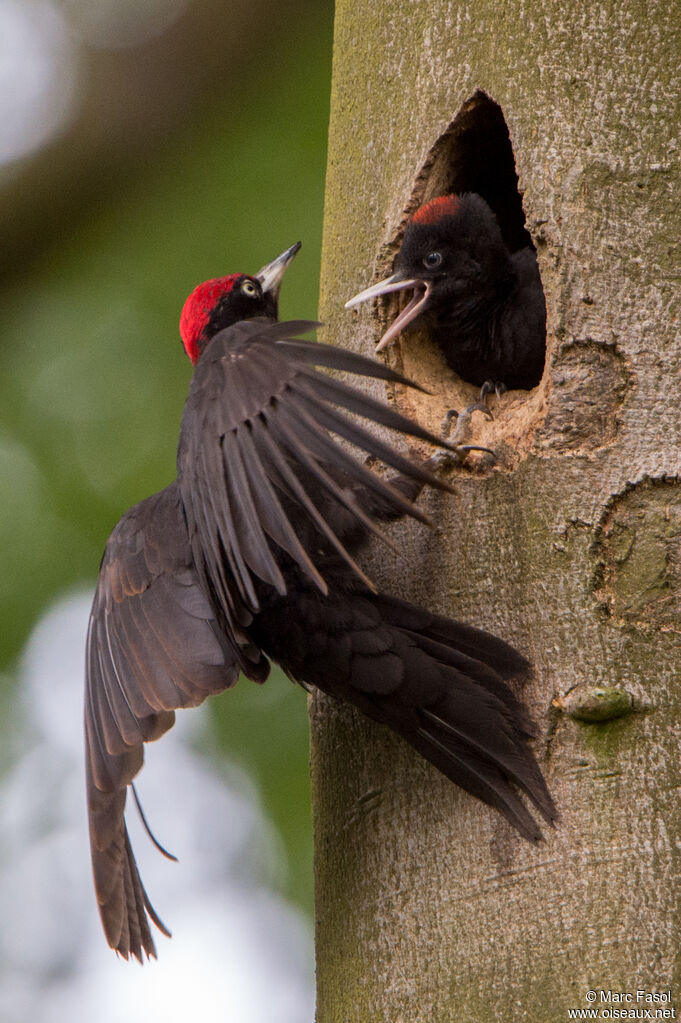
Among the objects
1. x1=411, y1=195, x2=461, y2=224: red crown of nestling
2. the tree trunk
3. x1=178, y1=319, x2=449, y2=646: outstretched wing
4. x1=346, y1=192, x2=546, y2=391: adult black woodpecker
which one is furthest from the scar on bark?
x1=411, y1=195, x2=461, y2=224: red crown of nestling

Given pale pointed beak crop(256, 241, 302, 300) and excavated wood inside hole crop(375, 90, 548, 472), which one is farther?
pale pointed beak crop(256, 241, 302, 300)

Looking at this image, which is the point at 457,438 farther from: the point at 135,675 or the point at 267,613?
the point at 135,675

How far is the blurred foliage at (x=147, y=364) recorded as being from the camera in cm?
445

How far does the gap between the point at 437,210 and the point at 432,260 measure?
204 millimetres

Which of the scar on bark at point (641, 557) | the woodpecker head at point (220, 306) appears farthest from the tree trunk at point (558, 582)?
the woodpecker head at point (220, 306)

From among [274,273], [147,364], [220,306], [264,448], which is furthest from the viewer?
[147,364]

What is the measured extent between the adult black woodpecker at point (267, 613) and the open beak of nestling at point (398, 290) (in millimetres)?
370

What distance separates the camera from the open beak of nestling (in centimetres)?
283

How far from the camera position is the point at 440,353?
342 centimetres

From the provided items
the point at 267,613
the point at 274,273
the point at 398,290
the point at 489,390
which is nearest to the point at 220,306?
the point at 274,273

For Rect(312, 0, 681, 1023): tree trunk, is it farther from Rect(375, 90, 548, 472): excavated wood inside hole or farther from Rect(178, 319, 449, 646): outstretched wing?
Rect(178, 319, 449, 646): outstretched wing

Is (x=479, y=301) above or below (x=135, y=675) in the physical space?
above

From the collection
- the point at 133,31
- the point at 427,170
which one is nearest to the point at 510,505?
the point at 427,170

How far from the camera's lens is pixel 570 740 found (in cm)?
219
